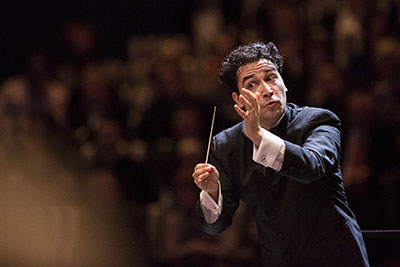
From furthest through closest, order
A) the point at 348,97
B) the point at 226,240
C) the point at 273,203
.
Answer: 1. the point at 348,97
2. the point at 226,240
3. the point at 273,203

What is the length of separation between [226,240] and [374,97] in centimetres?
122

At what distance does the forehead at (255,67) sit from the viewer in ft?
6.52

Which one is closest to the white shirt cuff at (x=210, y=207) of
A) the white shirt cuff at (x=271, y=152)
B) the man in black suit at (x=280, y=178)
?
the man in black suit at (x=280, y=178)

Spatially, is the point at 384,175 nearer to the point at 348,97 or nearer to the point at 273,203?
the point at 348,97

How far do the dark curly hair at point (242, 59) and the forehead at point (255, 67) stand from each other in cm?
1

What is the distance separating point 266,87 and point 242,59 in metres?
0.17

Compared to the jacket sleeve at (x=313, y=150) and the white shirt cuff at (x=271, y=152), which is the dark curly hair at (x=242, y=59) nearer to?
the jacket sleeve at (x=313, y=150)

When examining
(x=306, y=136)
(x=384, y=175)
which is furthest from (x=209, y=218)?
(x=384, y=175)

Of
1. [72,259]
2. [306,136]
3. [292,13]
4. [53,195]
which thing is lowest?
[72,259]

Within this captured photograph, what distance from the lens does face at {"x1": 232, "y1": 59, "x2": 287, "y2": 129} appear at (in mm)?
1938

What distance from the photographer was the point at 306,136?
1901mm

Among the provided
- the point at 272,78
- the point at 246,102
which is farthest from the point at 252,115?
the point at 272,78

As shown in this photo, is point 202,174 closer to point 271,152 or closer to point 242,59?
point 271,152

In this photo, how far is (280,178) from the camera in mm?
1877
